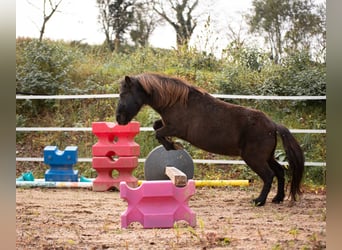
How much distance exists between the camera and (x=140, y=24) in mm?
6723

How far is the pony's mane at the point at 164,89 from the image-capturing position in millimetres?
3475

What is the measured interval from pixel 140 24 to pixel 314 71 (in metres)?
2.52

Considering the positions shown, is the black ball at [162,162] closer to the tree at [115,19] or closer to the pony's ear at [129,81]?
the pony's ear at [129,81]

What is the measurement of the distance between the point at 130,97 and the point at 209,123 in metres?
0.57

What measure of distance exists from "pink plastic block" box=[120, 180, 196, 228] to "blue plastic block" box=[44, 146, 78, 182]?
82.2 inches

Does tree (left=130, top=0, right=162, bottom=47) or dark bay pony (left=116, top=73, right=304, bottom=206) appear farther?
tree (left=130, top=0, right=162, bottom=47)

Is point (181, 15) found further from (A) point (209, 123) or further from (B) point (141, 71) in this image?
(A) point (209, 123)

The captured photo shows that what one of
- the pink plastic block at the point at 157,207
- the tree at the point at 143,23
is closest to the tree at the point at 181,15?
the tree at the point at 143,23

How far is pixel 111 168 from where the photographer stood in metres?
4.51

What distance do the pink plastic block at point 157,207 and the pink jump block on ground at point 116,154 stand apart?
5.42ft

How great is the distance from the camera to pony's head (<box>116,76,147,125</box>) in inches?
137

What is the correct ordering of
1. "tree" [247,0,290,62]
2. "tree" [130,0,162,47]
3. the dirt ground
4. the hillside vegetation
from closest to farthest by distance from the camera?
the dirt ground < the hillside vegetation < "tree" [247,0,290,62] < "tree" [130,0,162,47]

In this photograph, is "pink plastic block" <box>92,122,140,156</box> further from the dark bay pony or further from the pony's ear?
the pony's ear

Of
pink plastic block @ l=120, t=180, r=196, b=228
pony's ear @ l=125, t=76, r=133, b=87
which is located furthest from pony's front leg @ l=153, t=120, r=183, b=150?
pink plastic block @ l=120, t=180, r=196, b=228
